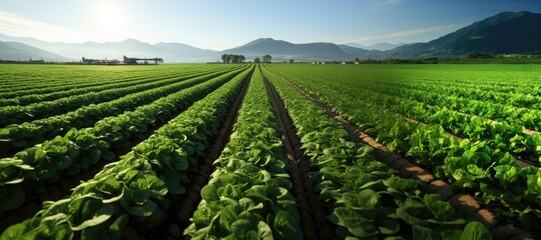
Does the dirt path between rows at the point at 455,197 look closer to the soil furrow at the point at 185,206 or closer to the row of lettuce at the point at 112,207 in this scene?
the soil furrow at the point at 185,206

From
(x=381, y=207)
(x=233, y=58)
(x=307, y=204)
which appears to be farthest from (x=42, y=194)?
(x=233, y=58)

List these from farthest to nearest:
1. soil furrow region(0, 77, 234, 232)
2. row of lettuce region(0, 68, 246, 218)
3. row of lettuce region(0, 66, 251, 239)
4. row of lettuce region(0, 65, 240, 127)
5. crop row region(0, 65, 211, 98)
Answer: crop row region(0, 65, 211, 98), row of lettuce region(0, 65, 240, 127), soil furrow region(0, 77, 234, 232), row of lettuce region(0, 68, 246, 218), row of lettuce region(0, 66, 251, 239)

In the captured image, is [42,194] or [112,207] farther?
[42,194]

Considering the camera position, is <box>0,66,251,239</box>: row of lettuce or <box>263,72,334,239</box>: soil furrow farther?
<box>263,72,334,239</box>: soil furrow

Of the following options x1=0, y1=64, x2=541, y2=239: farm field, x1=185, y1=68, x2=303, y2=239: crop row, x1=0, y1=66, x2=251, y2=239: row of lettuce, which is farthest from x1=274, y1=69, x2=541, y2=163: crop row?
x1=0, y1=66, x2=251, y2=239: row of lettuce

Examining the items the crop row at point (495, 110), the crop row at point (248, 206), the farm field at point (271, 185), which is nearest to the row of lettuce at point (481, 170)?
the farm field at point (271, 185)

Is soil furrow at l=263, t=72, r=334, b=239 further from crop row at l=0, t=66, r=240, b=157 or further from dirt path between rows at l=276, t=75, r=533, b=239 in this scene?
crop row at l=0, t=66, r=240, b=157

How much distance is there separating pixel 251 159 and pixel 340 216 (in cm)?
208

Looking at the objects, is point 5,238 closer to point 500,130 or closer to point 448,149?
point 448,149

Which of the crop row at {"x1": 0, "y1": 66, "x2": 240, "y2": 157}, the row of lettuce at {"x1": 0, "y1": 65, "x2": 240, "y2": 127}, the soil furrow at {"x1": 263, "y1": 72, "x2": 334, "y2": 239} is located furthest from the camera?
the row of lettuce at {"x1": 0, "y1": 65, "x2": 240, "y2": 127}

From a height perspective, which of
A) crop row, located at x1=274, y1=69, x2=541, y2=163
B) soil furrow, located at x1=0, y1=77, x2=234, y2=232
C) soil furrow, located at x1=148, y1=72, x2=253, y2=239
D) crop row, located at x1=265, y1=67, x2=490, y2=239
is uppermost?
crop row, located at x1=265, y1=67, x2=490, y2=239

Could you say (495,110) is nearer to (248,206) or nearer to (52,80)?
(248,206)

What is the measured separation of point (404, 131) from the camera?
6762mm

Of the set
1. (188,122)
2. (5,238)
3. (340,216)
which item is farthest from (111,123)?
(340,216)
